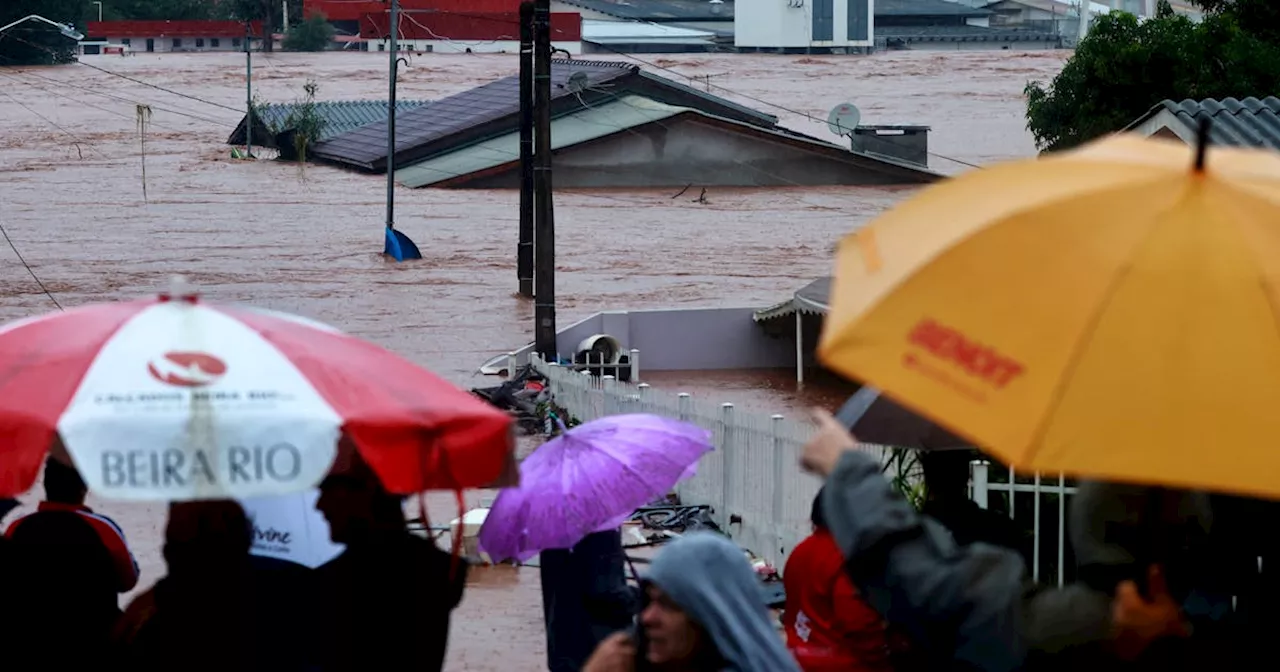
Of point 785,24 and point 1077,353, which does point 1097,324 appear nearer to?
point 1077,353

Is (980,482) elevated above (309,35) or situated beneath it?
situated beneath

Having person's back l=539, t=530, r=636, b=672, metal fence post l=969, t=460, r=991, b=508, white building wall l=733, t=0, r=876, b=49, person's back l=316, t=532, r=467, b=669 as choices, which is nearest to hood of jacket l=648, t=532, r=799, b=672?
person's back l=316, t=532, r=467, b=669

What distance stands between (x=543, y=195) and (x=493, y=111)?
24354 millimetres

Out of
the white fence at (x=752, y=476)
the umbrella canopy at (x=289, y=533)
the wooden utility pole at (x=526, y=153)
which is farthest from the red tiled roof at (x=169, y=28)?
the umbrella canopy at (x=289, y=533)

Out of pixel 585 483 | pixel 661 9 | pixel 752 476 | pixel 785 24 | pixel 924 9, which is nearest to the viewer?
pixel 585 483

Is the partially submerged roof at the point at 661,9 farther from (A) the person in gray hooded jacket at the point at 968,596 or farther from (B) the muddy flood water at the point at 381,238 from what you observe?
(A) the person in gray hooded jacket at the point at 968,596

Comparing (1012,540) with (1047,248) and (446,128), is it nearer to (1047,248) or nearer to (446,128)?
(1047,248)

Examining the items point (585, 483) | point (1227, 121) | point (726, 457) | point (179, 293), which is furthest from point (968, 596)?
point (1227, 121)

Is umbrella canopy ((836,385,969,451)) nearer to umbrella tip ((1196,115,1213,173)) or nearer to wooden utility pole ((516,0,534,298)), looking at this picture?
umbrella tip ((1196,115,1213,173))

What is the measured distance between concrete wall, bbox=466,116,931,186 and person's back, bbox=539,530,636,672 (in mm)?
36828

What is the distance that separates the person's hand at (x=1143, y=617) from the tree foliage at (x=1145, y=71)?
2153cm

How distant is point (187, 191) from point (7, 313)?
18.6 metres

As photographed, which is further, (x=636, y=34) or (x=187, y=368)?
(x=636, y=34)

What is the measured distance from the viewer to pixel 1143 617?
10.9 ft
